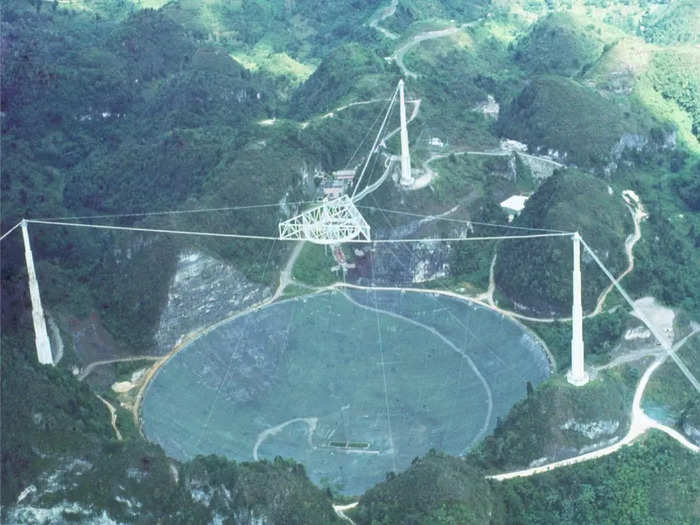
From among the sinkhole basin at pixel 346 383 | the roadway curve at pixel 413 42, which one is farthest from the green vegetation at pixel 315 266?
the roadway curve at pixel 413 42

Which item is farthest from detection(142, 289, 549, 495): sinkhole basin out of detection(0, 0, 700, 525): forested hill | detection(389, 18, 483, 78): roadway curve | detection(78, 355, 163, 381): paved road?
detection(389, 18, 483, 78): roadway curve

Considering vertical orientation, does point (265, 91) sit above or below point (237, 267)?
below

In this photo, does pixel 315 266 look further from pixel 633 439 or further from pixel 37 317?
pixel 633 439

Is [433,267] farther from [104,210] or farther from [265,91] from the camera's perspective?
[265,91]

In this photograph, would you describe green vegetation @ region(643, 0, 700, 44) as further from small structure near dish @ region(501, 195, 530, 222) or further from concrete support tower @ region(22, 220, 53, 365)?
concrete support tower @ region(22, 220, 53, 365)

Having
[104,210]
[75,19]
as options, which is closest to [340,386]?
[104,210]

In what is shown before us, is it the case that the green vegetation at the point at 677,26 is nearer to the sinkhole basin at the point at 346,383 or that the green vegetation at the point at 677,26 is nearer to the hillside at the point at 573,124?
the hillside at the point at 573,124

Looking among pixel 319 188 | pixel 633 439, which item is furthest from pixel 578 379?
pixel 319 188
